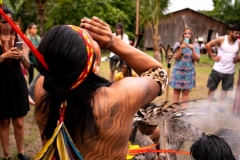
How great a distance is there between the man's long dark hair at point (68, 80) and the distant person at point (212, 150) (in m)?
0.75

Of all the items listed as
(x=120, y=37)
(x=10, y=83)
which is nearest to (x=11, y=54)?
(x=10, y=83)

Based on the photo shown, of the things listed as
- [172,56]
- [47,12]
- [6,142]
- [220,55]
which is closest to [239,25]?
[220,55]

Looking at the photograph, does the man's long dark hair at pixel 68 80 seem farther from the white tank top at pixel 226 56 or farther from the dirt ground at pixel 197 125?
the white tank top at pixel 226 56

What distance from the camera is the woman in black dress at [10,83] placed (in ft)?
9.55

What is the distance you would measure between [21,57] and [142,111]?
4.72 ft

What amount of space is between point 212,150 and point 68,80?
98 centimetres

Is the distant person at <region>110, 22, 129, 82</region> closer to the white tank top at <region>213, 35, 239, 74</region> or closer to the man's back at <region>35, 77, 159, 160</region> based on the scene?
the white tank top at <region>213, 35, 239, 74</region>

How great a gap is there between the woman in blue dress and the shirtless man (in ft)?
11.9

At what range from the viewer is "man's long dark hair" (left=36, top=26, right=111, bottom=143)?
3.79 feet

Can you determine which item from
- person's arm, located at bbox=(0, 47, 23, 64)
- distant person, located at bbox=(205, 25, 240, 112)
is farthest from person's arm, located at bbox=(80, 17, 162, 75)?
distant person, located at bbox=(205, 25, 240, 112)

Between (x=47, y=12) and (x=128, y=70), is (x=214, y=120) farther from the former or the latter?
(x=47, y=12)

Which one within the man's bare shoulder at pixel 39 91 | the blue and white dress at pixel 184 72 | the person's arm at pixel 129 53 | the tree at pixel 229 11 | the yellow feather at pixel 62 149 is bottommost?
the blue and white dress at pixel 184 72

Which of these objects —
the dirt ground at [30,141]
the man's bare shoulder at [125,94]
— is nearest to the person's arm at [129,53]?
the man's bare shoulder at [125,94]

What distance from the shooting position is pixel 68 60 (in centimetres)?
115
